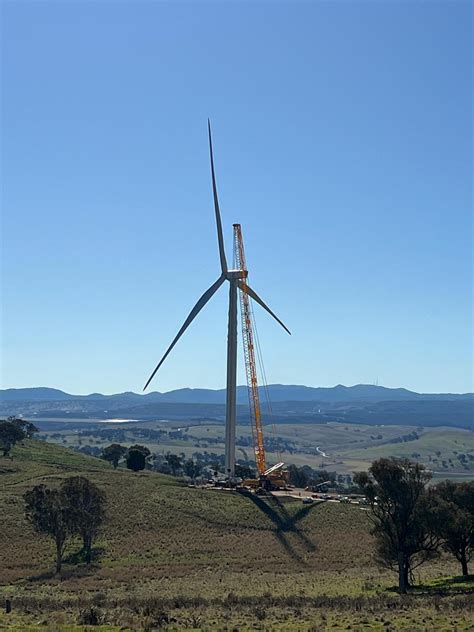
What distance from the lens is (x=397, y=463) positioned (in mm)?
60219

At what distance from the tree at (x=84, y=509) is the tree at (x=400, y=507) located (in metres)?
32.7

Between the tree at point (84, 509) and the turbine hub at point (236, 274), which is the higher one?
the turbine hub at point (236, 274)

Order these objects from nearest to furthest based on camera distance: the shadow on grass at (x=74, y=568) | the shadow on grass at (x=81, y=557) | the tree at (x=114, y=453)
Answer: the shadow on grass at (x=74, y=568)
the shadow on grass at (x=81, y=557)
the tree at (x=114, y=453)

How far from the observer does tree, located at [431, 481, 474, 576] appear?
2447 inches

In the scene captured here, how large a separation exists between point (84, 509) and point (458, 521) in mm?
38737

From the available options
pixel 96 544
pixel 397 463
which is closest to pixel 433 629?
pixel 397 463

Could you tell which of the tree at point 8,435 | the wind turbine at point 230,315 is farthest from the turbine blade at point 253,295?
the tree at point 8,435

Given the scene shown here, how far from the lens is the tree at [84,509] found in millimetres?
79000

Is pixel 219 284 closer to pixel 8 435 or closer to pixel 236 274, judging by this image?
pixel 236 274

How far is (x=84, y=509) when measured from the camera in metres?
80.4

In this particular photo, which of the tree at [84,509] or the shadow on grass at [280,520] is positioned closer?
the tree at [84,509]

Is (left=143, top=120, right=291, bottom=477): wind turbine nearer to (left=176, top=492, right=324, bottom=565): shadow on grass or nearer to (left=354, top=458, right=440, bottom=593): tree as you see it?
(left=176, top=492, right=324, bottom=565): shadow on grass

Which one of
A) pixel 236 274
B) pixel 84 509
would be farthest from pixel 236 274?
pixel 84 509

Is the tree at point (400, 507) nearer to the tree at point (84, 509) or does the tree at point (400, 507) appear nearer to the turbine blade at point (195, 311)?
the tree at point (84, 509)
